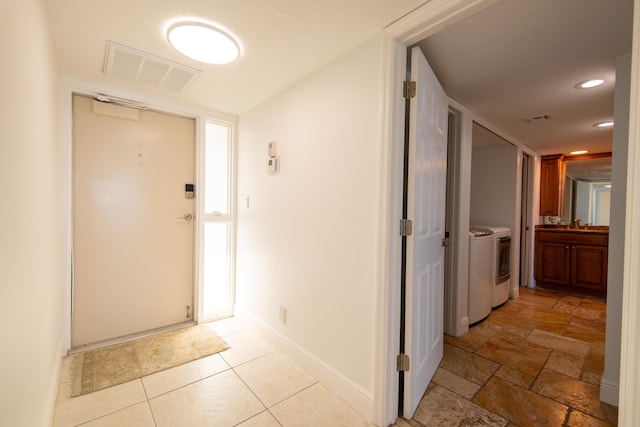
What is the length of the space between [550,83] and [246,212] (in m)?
2.75

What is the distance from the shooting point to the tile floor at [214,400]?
1537 mm

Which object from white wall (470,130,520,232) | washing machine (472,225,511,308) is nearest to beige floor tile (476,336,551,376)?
washing machine (472,225,511,308)

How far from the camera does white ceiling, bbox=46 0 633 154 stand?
4.48 feet

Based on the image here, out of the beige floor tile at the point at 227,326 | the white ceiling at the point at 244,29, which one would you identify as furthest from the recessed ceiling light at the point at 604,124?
the beige floor tile at the point at 227,326

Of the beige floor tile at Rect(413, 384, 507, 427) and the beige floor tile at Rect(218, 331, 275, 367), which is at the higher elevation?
the beige floor tile at Rect(413, 384, 507, 427)

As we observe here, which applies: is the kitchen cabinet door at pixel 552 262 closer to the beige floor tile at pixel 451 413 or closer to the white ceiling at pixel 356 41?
the white ceiling at pixel 356 41

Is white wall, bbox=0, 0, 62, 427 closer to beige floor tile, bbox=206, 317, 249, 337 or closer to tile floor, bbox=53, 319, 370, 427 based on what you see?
tile floor, bbox=53, 319, 370, 427

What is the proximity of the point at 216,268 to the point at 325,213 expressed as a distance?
1.68 metres

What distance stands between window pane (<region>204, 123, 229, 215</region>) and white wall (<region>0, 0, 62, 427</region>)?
4.43 ft

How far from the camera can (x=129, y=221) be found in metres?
2.48

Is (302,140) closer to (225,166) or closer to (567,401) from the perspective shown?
(225,166)

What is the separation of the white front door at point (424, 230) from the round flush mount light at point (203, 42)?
43.1 inches

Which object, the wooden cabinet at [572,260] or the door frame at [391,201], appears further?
the wooden cabinet at [572,260]

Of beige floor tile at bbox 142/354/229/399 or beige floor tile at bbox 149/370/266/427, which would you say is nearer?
beige floor tile at bbox 149/370/266/427
